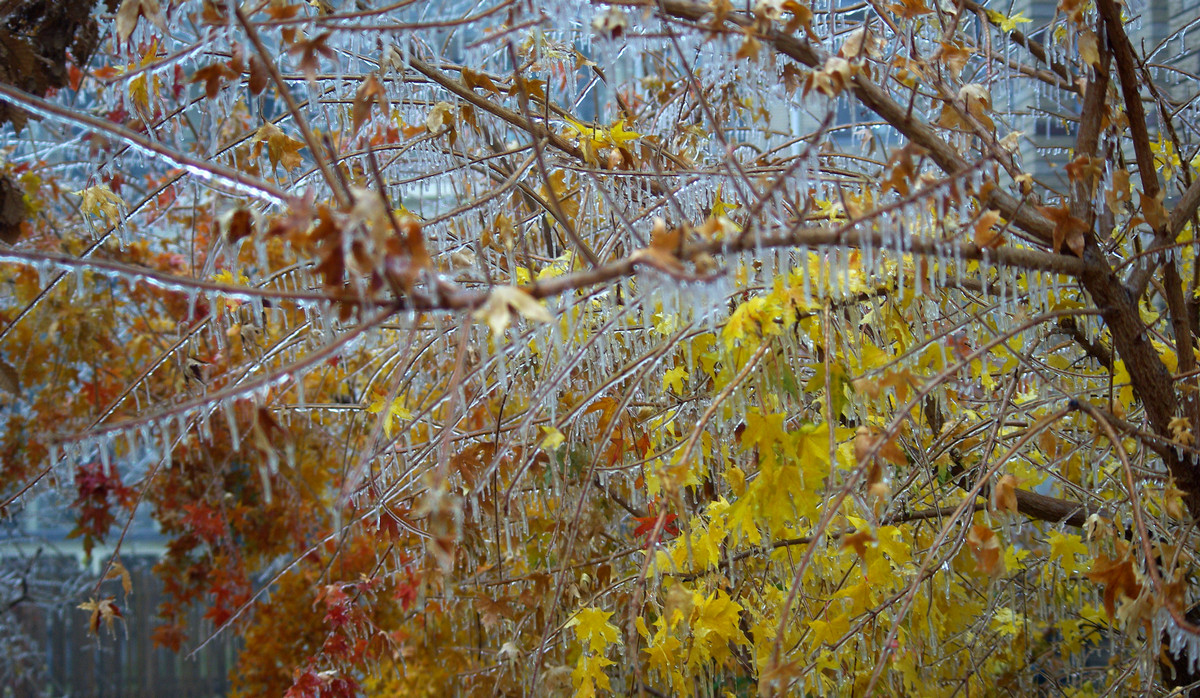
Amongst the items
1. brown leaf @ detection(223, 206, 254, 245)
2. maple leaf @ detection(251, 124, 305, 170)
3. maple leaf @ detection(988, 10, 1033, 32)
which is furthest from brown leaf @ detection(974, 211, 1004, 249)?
maple leaf @ detection(251, 124, 305, 170)

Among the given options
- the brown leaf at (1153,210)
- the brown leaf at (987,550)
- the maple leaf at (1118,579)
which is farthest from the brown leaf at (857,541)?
the brown leaf at (1153,210)

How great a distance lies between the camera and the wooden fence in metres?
5.30

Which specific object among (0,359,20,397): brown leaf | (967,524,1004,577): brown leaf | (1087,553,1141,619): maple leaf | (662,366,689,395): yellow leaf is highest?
(0,359,20,397): brown leaf

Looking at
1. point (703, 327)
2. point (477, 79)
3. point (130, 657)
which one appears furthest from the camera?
point (130, 657)

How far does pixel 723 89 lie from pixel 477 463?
1193mm

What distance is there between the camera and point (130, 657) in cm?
544

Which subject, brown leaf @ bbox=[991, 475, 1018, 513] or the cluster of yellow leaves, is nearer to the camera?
brown leaf @ bbox=[991, 475, 1018, 513]

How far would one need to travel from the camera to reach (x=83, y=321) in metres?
3.06

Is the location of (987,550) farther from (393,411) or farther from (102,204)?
(102,204)

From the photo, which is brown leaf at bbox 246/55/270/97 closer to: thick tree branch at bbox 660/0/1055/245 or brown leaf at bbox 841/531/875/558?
thick tree branch at bbox 660/0/1055/245

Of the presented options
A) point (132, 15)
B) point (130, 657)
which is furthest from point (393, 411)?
point (130, 657)

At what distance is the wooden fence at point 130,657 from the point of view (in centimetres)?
530

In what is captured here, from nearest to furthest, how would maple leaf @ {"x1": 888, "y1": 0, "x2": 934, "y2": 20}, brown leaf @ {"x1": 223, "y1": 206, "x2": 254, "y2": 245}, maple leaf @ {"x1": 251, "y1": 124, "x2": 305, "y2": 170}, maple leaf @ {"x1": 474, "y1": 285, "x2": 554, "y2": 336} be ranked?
maple leaf @ {"x1": 474, "y1": 285, "x2": 554, "y2": 336}
brown leaf @ {"x1": 223, "y1": 206, "x2": 254, "y2": 245}
maple leaf @ {"x1": 888, "y1": 0, "x2": 934, "y2": 20}
maple leaf @ {"x1": 251, "y1": 124, "x2": 305, "y2": 170}

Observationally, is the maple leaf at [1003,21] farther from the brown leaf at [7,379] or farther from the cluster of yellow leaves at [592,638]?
the brown leaf at [7,379]
